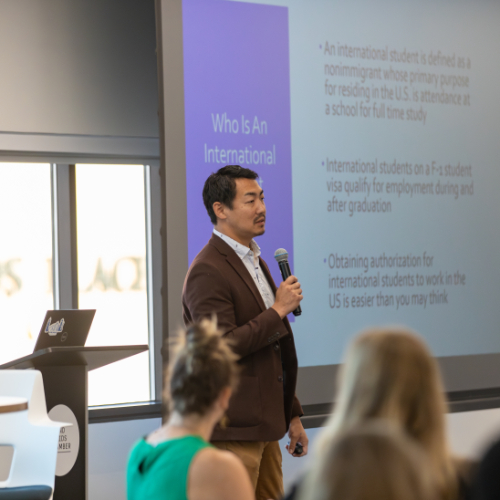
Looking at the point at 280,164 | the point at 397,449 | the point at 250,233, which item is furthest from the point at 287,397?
the point at 397,449

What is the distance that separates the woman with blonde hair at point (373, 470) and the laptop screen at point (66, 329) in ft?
7.04

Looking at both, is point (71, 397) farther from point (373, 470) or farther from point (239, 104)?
point (373, 470)

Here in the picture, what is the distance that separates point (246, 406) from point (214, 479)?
0.98m

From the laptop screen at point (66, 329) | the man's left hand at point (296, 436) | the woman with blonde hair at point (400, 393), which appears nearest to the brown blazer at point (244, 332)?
the man's left hand at point (296, 436)

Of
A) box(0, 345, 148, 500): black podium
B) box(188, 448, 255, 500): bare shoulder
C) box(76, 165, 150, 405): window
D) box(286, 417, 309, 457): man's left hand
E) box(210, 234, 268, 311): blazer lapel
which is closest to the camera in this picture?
box(188, 448, 255, 500): bare shoulder

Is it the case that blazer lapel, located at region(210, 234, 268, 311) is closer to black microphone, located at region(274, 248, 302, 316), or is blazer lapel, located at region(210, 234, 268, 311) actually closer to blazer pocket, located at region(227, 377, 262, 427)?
black microphone, located at region(274, 248, 302, 316)

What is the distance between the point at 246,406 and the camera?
206 cm

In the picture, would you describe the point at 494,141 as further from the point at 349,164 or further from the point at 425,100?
the point at 349,164

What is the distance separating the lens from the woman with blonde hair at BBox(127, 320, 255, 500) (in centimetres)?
109

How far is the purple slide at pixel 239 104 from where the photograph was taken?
3098 millimetres

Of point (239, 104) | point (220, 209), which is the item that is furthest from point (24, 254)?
point (220, 209)

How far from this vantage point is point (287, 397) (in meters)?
2.22

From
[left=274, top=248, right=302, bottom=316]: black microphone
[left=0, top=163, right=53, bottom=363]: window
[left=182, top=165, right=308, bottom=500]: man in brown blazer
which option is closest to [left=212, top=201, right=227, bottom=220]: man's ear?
[left=182, top=165, right=308, bottom=500]: man in brown blazer

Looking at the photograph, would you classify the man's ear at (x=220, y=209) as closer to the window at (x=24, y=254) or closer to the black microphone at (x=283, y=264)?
the black microphone at (x=283, y=264)
